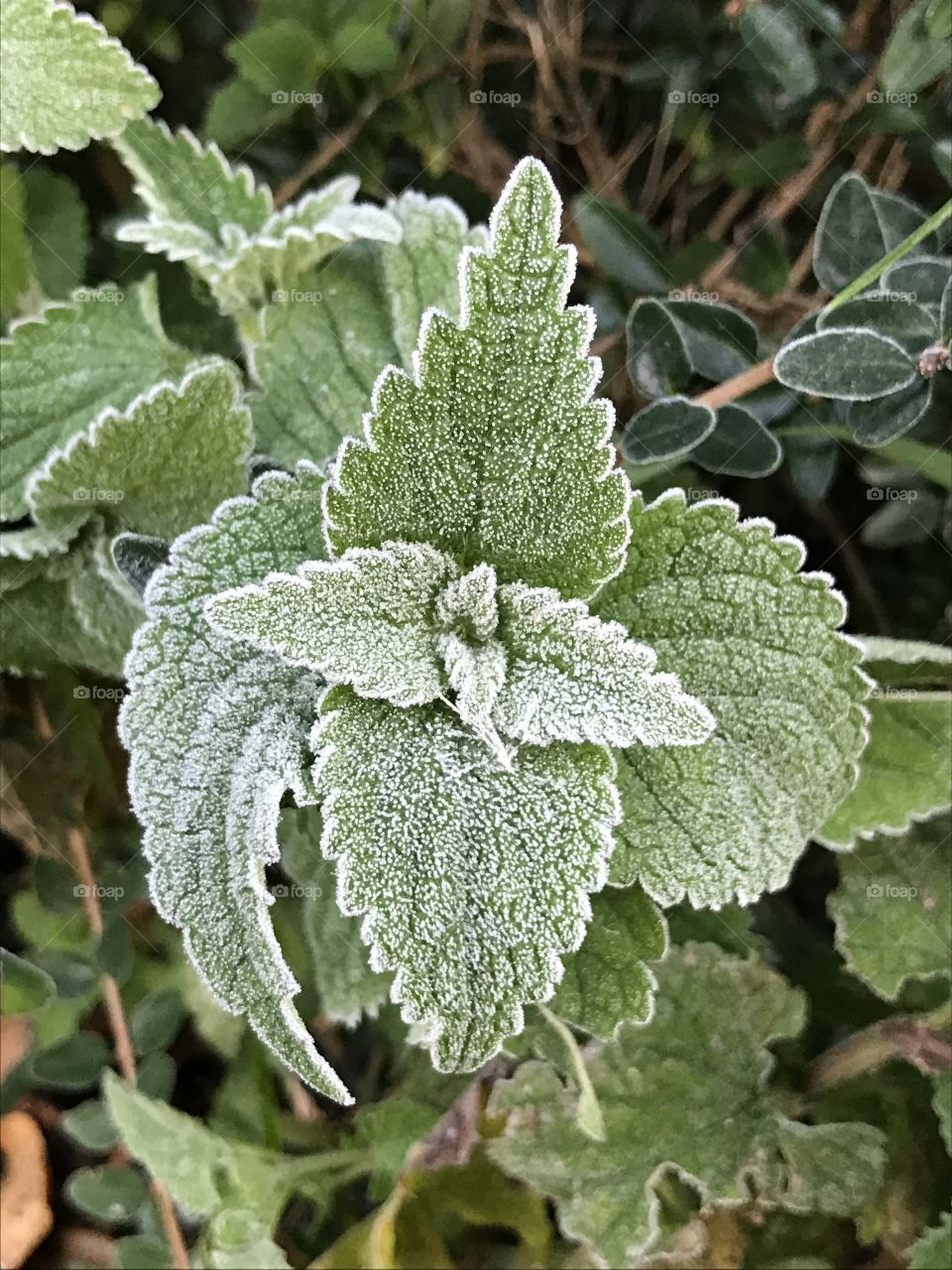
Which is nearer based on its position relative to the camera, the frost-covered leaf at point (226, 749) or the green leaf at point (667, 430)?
the frost-covered leaf at point (226, 749)

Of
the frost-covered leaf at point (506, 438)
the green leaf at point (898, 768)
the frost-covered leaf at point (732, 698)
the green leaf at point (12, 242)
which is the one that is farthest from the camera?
the green leaf at point (12, 242)

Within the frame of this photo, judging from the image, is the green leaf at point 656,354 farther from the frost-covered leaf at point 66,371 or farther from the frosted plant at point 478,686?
the frost-covered leaf at point 66,371

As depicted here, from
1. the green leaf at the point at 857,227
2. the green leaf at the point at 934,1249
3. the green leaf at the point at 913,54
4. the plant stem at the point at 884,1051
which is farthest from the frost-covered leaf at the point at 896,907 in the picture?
the green leaf at the point at 913,54

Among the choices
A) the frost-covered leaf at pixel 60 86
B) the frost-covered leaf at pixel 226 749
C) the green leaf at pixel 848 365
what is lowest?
the frost-covered leaf at pixel 226 749

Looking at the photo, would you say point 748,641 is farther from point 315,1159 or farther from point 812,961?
point 315,1159

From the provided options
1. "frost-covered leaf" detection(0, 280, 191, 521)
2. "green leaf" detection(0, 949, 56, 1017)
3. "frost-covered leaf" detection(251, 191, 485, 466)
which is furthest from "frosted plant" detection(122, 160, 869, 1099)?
"green leaf" detection(0, 949, 56, 1017)

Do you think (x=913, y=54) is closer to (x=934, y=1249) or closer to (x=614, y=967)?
(x=614, y=967)
